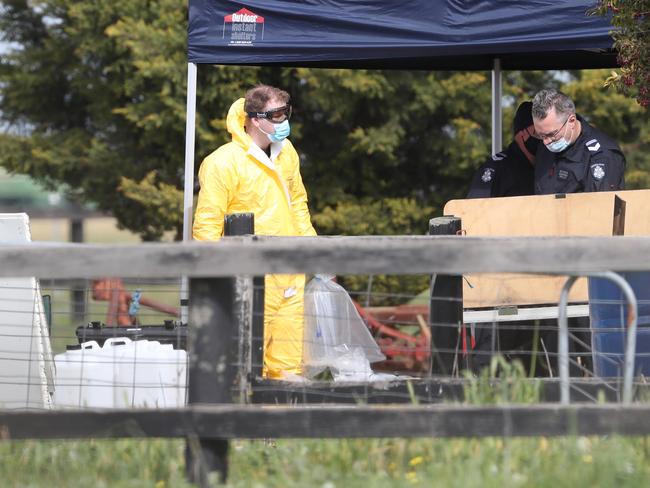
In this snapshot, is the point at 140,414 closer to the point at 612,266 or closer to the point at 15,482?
the point at 15,482

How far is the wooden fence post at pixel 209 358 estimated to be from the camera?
3383 millimetres

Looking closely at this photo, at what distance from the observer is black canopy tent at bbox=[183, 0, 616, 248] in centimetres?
613

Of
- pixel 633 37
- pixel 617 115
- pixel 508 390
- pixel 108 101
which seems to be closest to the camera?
pixel 508 390

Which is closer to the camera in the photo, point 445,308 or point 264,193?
point 445,308

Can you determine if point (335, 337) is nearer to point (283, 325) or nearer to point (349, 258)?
point (283, 325)

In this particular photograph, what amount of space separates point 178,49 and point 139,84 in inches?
24.2

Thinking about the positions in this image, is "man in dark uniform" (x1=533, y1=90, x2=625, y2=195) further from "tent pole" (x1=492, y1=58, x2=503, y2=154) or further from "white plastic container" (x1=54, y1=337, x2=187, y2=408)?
"white plastic container" (x1=54, y1=337, x2=187, y2=408)

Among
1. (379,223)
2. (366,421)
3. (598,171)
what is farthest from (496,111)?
(366,421)

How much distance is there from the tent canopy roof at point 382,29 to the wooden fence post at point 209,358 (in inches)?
124

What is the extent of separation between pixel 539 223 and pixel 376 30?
1.50m

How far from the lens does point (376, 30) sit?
6309mm

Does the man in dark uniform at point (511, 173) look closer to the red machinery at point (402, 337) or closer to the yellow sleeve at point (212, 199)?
the yellow sleeve at point (212, 199)

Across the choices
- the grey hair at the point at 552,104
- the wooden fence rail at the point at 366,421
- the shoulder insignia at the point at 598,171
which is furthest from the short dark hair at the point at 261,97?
the wooden fence rail at the point at 366,421

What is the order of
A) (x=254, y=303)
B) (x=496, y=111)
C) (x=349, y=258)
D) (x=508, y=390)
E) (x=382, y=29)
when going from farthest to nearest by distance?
(x=496, y=111) → (x=382, y=29) → (x=254, y=303) → (x=508, y=390) → (x=349, y=258)
